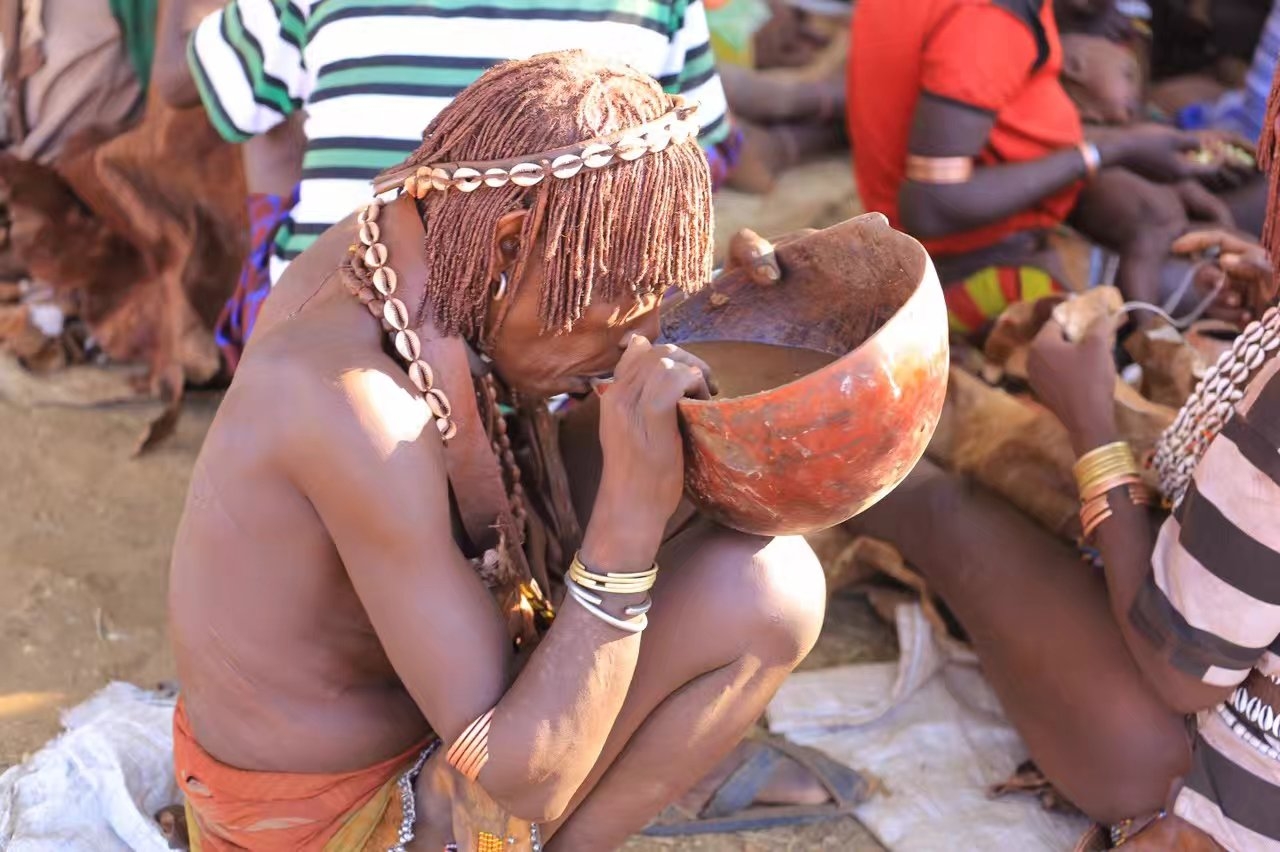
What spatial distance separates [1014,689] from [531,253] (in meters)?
1.44

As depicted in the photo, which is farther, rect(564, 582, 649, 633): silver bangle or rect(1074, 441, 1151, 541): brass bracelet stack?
rect(1074, 441, 1151, 541): brass bracelet stack

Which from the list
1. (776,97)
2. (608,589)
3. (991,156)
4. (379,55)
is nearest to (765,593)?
(608,589)

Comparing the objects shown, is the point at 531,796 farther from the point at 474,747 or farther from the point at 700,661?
the point at 700,661

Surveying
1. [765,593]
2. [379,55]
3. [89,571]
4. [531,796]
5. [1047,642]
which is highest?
[379,55]

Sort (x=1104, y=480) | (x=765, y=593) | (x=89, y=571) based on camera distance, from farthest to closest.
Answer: (x=89, y=571) → (x=1104, y=480) → (x=765, y=593)

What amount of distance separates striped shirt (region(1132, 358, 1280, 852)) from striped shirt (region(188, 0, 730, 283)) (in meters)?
1.27

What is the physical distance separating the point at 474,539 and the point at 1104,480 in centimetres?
119

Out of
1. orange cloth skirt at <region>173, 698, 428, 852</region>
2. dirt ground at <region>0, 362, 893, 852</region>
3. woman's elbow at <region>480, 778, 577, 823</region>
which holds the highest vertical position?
woman's elbow at <region>480, 778, 577, 823</region>

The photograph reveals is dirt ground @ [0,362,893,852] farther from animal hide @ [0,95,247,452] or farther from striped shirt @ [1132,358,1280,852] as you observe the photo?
striped shirt @ [1132,358,1280,852]

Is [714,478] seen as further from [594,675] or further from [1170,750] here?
[1170,750]

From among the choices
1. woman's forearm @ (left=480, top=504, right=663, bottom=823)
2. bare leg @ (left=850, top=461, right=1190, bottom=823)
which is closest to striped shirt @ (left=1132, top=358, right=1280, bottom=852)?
bare leg @ (left=850, top=461, right=1190, bottom=823)

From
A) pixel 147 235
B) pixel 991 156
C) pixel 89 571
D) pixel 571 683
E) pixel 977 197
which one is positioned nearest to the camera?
pixel 571 683

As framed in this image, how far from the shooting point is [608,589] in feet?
5.68

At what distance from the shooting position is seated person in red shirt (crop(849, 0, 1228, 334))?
3.32 meters
